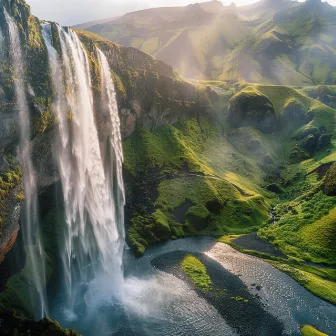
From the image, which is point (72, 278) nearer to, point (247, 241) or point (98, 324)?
point (98, 324)

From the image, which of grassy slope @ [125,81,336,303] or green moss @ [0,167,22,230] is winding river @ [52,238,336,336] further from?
green moss @ [0,167,22,230]

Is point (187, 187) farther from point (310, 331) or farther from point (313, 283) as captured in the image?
point (310, 331)

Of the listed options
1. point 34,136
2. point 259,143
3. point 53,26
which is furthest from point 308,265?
point 259,143

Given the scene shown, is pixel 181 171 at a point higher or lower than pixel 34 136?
lower

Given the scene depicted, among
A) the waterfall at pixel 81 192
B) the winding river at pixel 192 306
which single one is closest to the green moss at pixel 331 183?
the winding river at pixel 192 306

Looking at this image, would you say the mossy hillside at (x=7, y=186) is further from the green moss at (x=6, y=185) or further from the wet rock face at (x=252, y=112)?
the wet rock face at (x=252, y=112)

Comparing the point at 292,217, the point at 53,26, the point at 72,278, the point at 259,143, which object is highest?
the point at 53,26
